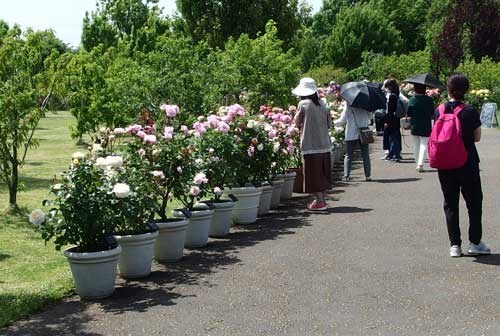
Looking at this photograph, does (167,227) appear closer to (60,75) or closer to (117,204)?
(117,204)

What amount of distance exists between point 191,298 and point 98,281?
788mm

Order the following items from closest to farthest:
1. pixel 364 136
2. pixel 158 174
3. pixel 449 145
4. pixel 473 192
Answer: pixel 449 145
pixel 473 192
pixel 158 174
pixel 364 136

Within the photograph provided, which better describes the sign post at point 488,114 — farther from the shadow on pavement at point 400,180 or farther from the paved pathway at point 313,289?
the paved pathway at point 313,289

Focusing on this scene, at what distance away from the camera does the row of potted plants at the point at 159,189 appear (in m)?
6.23

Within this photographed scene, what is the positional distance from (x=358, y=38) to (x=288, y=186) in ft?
176

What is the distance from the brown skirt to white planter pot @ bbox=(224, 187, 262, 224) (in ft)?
3.41

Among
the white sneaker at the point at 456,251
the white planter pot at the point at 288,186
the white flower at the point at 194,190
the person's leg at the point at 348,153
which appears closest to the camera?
the white sneaker at the point at 456,251

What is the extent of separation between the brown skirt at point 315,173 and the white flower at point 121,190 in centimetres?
443

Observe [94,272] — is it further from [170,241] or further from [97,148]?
[97,148]

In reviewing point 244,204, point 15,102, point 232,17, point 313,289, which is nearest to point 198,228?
point 244,204

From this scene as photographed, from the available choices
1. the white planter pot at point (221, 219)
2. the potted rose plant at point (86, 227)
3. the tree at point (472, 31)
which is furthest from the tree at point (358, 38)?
the potted rose plant at point (86, 227)

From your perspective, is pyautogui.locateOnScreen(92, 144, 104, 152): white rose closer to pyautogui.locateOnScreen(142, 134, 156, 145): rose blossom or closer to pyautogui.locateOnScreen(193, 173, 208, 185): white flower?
pyautogui.locateOnScreen(142, 134, 156, 145): rose blossom

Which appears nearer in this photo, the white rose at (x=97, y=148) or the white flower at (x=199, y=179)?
the white rose at (x=97, y=148)

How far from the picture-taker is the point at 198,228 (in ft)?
26.5
